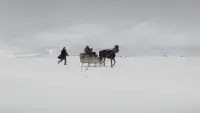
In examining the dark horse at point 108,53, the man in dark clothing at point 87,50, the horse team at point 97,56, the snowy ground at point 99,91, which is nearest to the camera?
the snowy ground at point 99,91

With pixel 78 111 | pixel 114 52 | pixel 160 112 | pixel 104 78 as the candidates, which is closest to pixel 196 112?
pixel 160 112

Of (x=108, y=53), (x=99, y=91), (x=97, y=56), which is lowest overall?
(x=99, y=91)

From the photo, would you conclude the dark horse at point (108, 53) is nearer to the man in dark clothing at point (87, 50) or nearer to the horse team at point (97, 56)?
the horse team at point (97, 56)

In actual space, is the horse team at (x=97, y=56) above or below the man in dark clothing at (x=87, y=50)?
below

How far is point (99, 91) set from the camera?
22.2 meters

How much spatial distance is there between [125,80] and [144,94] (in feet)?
13.9

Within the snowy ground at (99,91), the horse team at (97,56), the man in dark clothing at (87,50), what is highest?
the man in dark clothing at (87,50)

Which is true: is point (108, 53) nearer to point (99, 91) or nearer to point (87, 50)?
point (87, 50)

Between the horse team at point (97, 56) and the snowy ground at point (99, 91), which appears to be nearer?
the snowy ground at point (99, 91)

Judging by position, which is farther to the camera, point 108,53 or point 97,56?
point 108,53

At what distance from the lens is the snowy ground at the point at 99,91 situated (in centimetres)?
1892

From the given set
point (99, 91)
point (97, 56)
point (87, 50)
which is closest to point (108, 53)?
point (97, 56)

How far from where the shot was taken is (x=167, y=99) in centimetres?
2062

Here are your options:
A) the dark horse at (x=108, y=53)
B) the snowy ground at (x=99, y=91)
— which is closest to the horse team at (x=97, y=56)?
the dark horse at (x=108, y=53)
